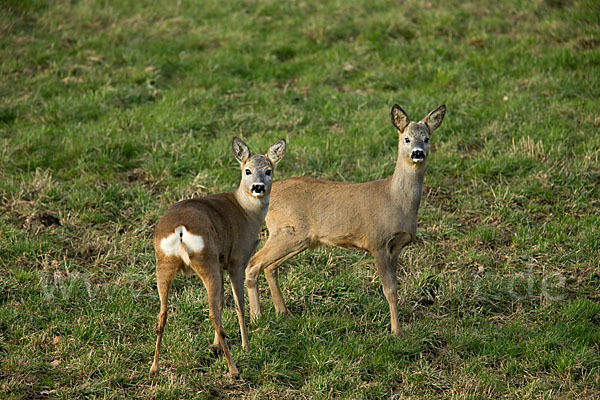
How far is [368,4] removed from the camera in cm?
1233

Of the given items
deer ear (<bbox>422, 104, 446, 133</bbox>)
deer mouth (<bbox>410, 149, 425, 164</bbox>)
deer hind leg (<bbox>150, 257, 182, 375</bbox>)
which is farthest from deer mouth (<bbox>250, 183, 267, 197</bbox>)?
deer ear (<bbox>422, 104, 446, 133</bbox>)

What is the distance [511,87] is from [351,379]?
19.7ft

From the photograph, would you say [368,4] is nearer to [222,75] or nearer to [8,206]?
[222,75]

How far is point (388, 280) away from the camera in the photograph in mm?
6176

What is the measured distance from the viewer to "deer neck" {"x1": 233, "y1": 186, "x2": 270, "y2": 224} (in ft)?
19.9

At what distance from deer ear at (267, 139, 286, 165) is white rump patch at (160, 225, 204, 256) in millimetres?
1519

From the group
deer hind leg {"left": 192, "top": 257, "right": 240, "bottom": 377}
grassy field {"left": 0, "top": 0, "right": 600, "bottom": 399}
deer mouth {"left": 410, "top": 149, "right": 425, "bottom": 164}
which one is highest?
deer mouth {"left": 410, "top": 149, "right": 425, "bottom": 164}

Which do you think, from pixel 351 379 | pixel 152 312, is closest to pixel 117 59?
pixel 152 312

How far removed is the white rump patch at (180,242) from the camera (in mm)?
5043

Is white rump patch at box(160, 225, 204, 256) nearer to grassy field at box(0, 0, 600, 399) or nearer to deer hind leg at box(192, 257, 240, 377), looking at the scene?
deer hind leg at box(192, 257, 240, 377)

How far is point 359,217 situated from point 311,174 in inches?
89.3

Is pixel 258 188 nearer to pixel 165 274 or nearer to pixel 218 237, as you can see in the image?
A: pixel 218 237

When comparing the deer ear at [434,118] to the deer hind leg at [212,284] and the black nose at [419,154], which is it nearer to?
the black nose at [419,154]

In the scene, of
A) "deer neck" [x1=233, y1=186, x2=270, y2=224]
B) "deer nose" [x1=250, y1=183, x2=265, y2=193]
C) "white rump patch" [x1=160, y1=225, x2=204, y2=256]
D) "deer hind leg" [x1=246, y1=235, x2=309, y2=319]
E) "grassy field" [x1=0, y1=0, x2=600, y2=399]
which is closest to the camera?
"white rump patch" [x1=160, y1=225, x2=204, y2=256]
